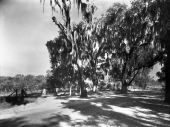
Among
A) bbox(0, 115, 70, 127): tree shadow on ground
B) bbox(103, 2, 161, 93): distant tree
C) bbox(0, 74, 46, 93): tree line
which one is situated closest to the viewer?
bbox(0, 115, 70, 127): tree shadow on ground

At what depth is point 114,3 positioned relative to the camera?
105 feet

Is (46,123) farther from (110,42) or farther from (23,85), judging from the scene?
(23,85)

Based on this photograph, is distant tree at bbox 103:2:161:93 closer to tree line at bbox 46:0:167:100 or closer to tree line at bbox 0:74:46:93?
tree line at bbox 46:0:167:100

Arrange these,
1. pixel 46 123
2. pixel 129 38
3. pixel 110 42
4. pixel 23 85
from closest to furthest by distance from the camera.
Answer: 1. pixel 46 123
2. pixel 129 38
3. pixel 110 42
4. pixel 23 85

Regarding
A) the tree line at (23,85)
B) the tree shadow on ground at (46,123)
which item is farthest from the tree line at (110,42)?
the tree line at (23,85)

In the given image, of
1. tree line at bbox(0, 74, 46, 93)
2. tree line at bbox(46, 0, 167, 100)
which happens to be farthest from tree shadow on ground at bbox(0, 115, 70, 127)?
tree line at bbox(0, 74, 46, 93)

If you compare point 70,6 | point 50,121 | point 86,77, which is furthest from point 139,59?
point 50,121

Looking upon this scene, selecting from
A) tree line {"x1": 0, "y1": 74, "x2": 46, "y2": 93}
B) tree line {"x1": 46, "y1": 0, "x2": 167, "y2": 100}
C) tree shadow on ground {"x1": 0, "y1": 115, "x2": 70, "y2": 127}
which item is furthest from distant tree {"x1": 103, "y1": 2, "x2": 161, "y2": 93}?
tree line {"x1": 0, "y1": 74, "x2": 46, "y2": 93}

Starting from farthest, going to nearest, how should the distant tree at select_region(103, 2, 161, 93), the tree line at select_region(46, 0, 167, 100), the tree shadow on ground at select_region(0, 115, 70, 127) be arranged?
the distant tree at select_region(103, 2, 161, 93)
the tree line at select_region(46, 0, 167, 100)
the tree shadow on ground at select_region(0, 115, 70, 127)

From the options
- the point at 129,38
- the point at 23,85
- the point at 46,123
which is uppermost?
the point at 129,38

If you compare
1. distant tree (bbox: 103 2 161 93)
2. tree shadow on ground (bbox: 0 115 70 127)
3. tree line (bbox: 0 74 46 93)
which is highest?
distant tree (bbox: 103 2 161 93)

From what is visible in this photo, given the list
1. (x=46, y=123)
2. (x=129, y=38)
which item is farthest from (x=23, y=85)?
(x=46, y=123)

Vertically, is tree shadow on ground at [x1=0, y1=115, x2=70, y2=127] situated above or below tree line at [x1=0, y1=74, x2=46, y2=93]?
below

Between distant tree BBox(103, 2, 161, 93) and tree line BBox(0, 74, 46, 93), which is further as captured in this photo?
tree line BBox(0, 74, 46, 93)
